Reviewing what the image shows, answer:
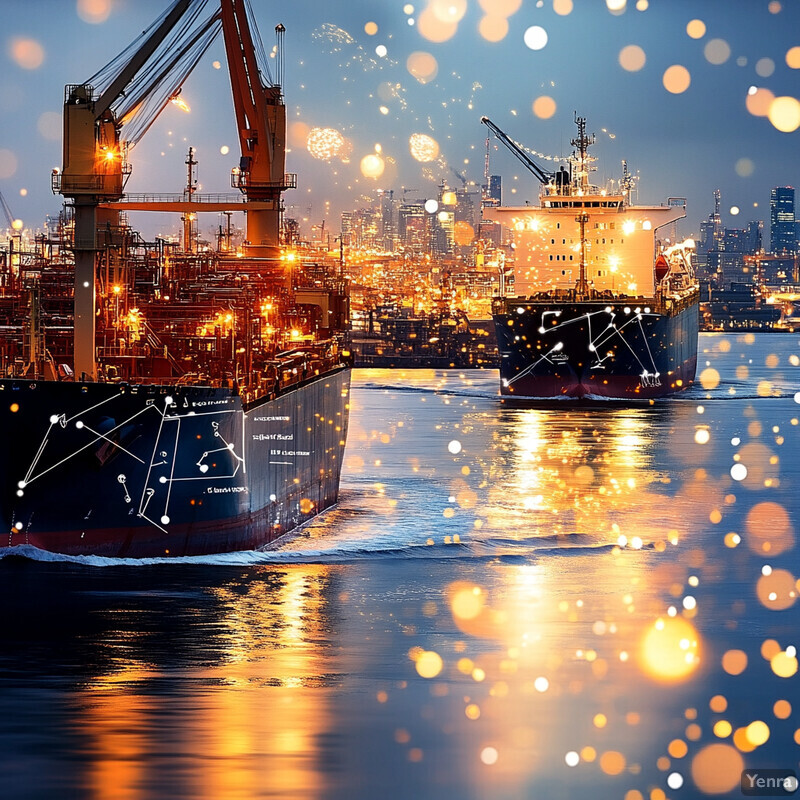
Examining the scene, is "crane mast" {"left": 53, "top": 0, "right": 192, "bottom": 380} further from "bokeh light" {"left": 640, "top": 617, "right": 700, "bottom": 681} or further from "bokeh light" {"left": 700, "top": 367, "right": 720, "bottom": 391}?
"bokeh light" {"left": 700, "top": 367, "right": 720, "bottom": 391}

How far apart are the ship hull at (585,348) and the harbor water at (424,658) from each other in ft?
88.2

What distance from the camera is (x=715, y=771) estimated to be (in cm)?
1459

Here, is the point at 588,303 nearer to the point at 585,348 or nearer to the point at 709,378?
the point at 585,348

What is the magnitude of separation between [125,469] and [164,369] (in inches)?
211

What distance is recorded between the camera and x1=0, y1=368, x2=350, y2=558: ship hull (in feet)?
70.8

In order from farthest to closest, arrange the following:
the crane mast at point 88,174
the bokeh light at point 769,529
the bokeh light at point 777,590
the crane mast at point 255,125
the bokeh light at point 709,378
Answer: the bokeh light at point 709,378, the crane mast at point 255,125, the bokeh light at point 769,529, the crane mast at point 88,174, the bokeh light at point 777,590

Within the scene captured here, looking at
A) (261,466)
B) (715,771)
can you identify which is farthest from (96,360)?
(715,771)

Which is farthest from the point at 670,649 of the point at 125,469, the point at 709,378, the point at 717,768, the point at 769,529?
the point at 709,378

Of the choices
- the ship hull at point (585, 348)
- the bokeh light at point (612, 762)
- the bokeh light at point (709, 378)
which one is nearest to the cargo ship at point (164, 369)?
the bokeh light at point (612, 762)

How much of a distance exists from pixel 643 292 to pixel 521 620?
49.7m

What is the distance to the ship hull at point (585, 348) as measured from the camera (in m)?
60.4

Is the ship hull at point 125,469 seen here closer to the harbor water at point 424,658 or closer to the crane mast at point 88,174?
the harbor water at point 424,658

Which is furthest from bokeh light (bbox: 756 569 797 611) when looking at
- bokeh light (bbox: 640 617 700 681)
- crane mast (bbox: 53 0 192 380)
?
crane mast (bbox: 53 0 192 380)

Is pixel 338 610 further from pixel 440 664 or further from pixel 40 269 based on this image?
pixel 40 269
